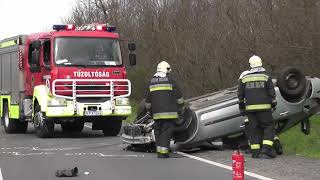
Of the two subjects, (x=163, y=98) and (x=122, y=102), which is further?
(x=122, y=102)

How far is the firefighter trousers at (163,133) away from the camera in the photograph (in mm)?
11805

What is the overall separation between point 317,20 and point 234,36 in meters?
6.04

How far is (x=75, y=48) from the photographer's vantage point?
1673 cm

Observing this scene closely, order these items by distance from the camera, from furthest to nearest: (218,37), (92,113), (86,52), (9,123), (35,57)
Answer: (218,37) → (9,123) → (35,57) → (86,52) → (92,113)

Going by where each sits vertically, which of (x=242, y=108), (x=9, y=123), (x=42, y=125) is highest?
(x=242, y=108)

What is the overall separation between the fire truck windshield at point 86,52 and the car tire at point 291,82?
5988 millimetres

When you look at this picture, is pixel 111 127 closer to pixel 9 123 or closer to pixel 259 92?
pixel 9 123

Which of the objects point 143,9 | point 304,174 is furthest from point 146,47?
point 304,174

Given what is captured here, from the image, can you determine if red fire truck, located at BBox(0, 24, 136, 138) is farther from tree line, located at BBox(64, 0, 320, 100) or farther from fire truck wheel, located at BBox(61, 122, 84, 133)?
tree line, located at BBox(64, 0, 320, 100)

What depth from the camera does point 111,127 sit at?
18.3m

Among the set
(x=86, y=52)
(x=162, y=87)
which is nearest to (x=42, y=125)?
(x=86, y=52)

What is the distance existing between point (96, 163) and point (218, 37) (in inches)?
567

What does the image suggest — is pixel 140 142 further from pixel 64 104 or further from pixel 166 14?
pixel 166 14

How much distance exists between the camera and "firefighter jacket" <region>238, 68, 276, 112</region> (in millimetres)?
11398
